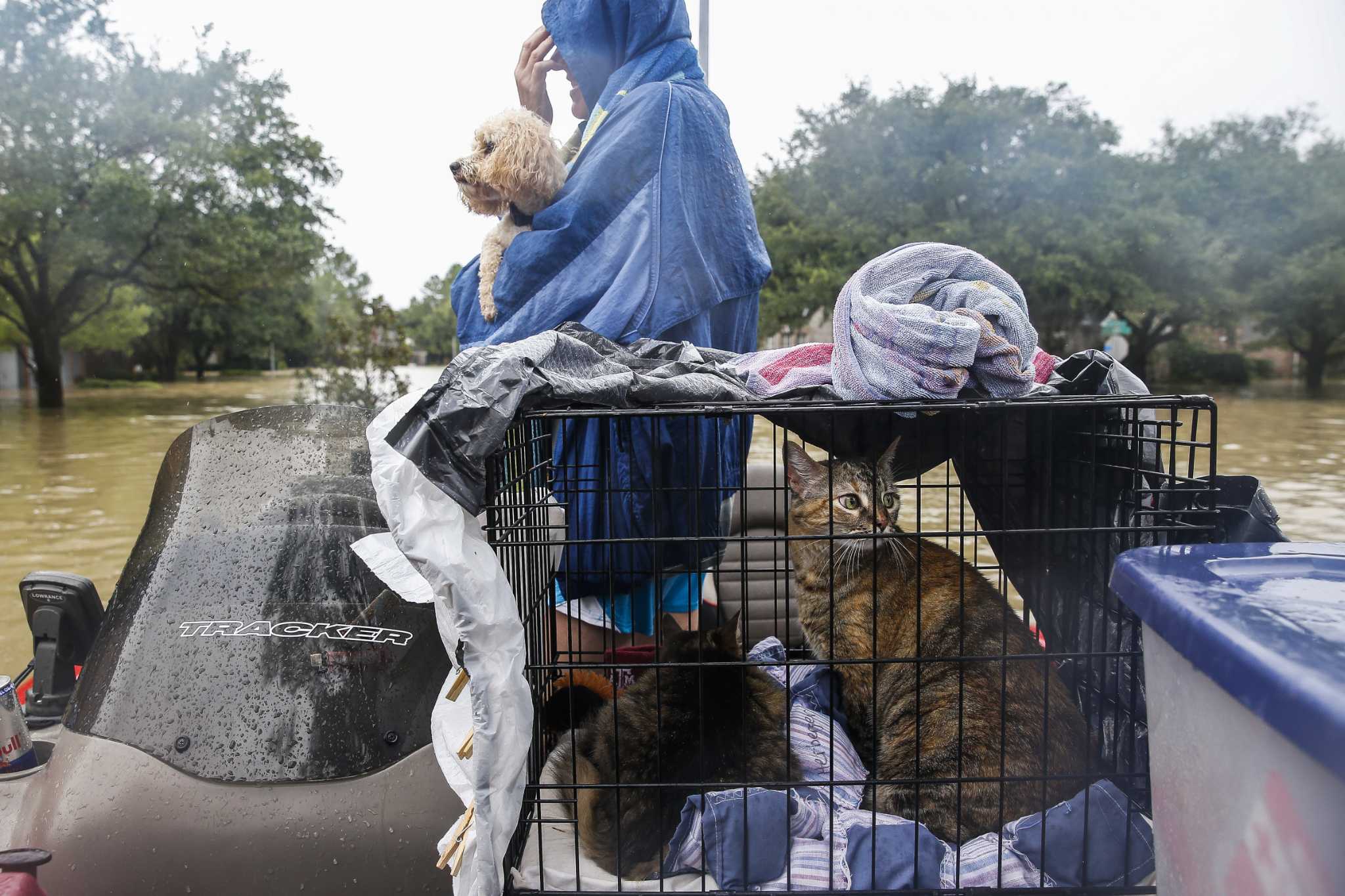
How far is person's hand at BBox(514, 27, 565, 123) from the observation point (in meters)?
2.53

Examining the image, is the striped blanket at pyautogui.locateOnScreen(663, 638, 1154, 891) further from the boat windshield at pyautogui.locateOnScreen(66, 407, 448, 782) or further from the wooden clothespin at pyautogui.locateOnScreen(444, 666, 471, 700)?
the boat windshield at pyautogui.locateOnScreen(66, 407, 448, 782)

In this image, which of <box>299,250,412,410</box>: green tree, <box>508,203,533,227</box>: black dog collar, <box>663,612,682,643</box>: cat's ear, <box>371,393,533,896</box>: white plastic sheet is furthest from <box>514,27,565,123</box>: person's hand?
<box>299,250,412,410</box>: green tree

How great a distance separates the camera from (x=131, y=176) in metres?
17.5

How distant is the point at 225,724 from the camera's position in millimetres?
1498

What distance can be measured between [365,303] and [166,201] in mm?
11085

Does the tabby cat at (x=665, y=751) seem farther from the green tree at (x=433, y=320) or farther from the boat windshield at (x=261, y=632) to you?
the green tree at (x=433, y=320)

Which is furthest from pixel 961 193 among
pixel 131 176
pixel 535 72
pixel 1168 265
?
pixel 535 72

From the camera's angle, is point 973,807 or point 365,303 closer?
point 973,807

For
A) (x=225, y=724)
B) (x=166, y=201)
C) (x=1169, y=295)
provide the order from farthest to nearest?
(x=1169, y=295)
(x=166, y=201)
(x=225, y=724)

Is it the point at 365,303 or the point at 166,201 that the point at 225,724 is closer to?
the point at 365,303

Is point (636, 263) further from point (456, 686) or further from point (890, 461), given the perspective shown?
point (456, 686)

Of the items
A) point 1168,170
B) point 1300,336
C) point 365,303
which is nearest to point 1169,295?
point 1168,170

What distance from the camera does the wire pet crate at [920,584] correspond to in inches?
54.2

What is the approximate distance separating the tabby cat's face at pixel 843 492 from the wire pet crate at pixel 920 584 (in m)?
0.05
